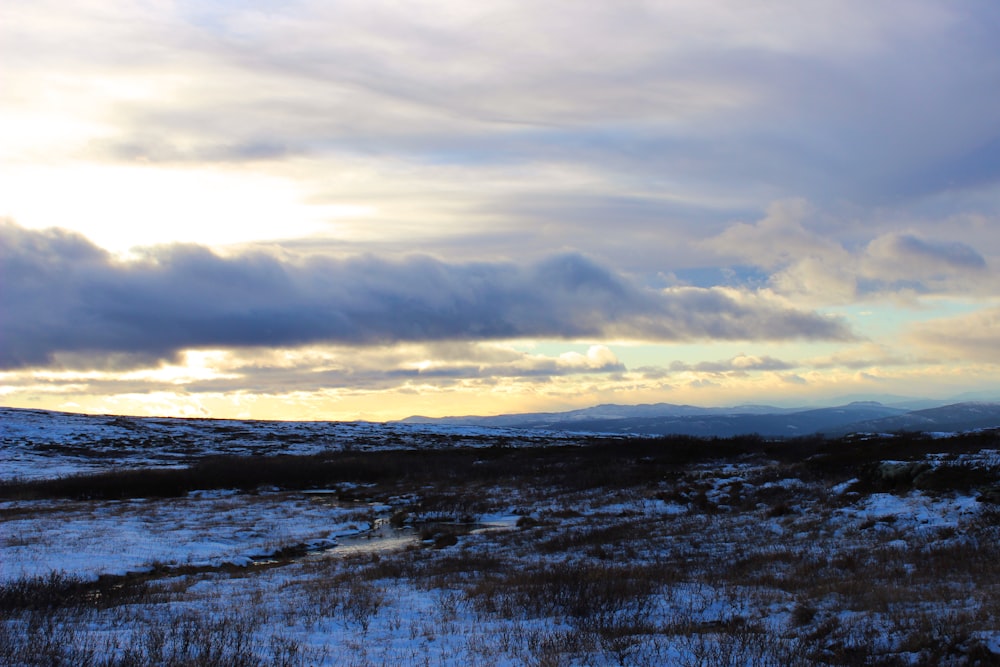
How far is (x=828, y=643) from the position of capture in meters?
9.76

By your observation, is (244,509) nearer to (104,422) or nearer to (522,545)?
(522,545)

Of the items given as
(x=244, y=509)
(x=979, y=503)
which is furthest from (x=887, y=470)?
(x=244, y=509)

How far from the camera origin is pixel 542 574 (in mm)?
16359

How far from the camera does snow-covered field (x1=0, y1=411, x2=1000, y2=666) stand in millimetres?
10031

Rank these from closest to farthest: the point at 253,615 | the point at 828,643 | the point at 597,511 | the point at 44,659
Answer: the point at 44,659
the point at 828,643
the point at 253,615
the point at 597,511

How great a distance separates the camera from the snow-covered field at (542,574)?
10.0 meters

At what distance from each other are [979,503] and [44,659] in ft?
71.2

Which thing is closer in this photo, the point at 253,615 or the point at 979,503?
the point at 253,615

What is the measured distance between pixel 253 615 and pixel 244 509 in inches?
964

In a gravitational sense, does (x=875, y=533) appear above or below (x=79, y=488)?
above

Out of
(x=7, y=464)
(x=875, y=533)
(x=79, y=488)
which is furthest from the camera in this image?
(x=7, y=464)

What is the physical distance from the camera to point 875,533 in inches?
729

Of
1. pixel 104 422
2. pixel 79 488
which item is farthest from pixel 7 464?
pixel 104 422

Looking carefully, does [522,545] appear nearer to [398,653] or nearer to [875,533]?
[875,533]
